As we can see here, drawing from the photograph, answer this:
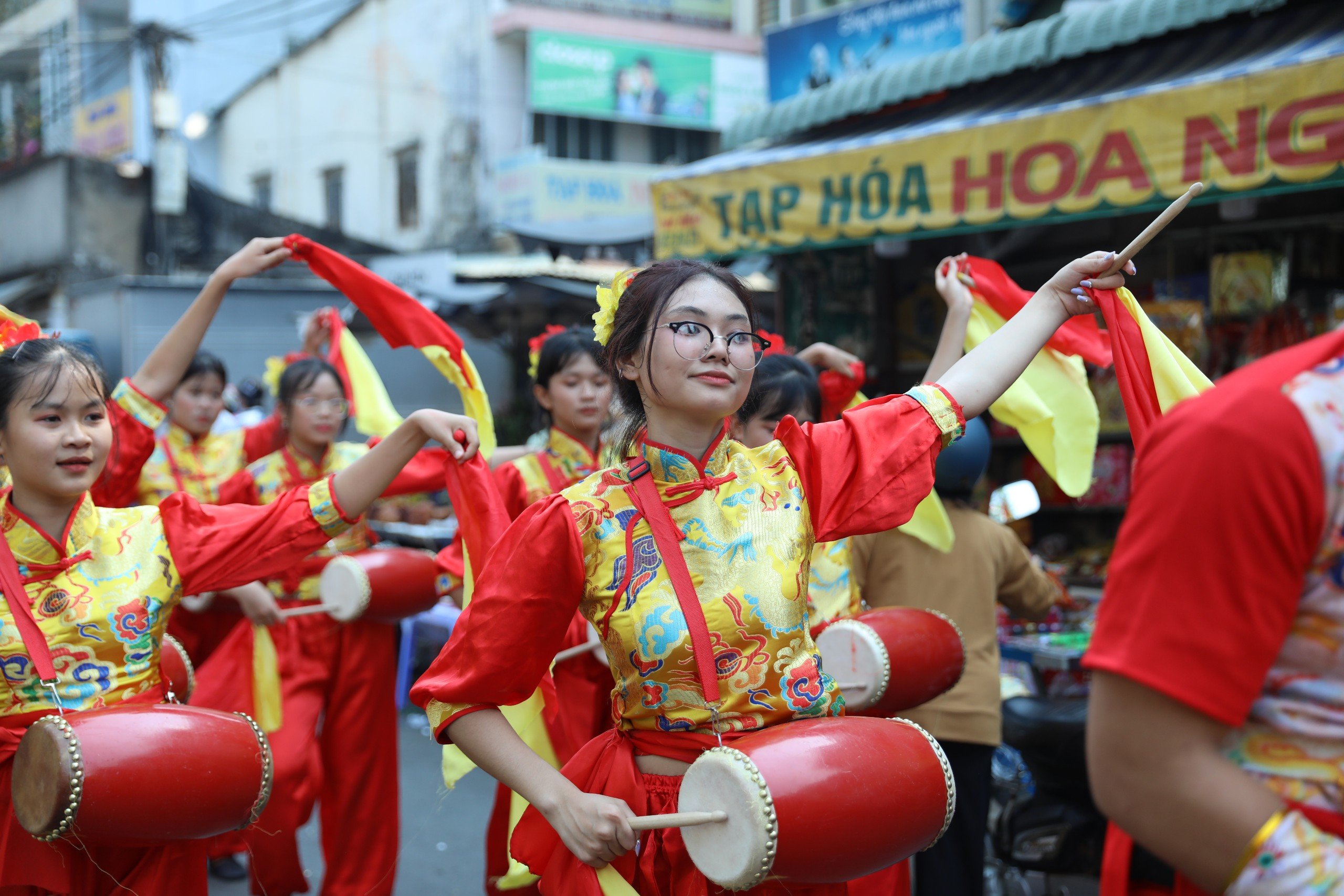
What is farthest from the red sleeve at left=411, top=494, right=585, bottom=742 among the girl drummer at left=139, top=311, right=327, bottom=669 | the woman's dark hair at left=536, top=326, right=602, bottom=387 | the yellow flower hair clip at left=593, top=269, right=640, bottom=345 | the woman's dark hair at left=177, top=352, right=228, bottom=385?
the woman's dark hair at left=177, top=352, right=228, bottom=385

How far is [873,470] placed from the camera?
1.94 metres

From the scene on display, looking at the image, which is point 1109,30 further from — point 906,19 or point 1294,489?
point 906,19

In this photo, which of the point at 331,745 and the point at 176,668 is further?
the point at 331,745

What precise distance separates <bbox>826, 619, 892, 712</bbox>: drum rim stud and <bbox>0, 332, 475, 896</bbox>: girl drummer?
957 mm

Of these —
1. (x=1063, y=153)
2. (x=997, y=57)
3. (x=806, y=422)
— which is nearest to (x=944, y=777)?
(x=806, y=422)

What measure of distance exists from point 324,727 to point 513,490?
4.21 feet

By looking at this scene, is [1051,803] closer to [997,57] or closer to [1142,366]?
[1142,366]

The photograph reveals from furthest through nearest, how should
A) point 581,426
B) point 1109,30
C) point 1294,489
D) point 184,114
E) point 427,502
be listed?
point 184,114 → point 427,502 → point 1109,30 → point 581,426 → point 1294,489

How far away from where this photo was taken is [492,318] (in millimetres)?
11547

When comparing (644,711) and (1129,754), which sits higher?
(1129,754)

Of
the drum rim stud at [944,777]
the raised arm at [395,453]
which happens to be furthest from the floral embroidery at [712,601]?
the raised arm at [395,453]

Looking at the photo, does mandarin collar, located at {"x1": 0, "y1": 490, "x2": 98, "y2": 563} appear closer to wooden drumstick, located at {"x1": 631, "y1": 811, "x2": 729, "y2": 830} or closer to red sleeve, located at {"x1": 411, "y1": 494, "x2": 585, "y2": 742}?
red sleeve, located at {"x1": 411, "y1": 494, "x2": 585, "y2": 742}

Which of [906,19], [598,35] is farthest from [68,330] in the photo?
[906,19]

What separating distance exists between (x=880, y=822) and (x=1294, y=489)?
84cm
